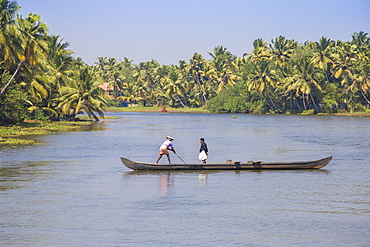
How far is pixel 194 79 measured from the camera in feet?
522

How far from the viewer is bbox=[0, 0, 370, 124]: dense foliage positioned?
2207 inches

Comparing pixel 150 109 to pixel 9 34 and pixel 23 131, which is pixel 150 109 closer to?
pixel 23 131

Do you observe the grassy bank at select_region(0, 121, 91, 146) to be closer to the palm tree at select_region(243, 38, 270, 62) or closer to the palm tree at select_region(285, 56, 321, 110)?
the palm tree at select_region(285, 56, 321, 110)

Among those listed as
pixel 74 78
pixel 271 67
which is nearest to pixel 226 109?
pixel 271 67

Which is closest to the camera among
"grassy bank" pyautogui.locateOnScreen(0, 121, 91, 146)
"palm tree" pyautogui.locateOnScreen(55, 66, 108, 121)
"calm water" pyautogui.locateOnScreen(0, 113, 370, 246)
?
"calm water" pyautogui.locateOnScreen(0, 113, 370, 246)

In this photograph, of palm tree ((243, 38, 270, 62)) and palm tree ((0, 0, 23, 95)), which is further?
palm tree ((243, 38, 270, 62))

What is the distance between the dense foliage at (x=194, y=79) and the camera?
2207 inches

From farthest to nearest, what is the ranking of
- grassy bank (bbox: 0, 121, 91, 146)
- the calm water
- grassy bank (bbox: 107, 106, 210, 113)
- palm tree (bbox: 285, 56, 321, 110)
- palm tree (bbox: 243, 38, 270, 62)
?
grassy bank (bbox: 107, 106, 210, 113), palm tree (bbox: 243, 38, 270, 62), palm tree (bbox: 285, 56, 321, 110), grassy bank (bbox: 0, 121, 91, 146), the calm water

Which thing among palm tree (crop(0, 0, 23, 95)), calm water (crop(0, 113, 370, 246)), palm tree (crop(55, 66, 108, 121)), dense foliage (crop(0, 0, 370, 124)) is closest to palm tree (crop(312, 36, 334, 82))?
dense foliage (crop(0, 0, 370, 124))

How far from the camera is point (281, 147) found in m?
46.0

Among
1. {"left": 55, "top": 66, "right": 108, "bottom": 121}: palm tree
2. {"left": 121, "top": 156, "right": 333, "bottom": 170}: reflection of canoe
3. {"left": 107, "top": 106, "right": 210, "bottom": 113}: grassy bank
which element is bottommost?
{"left": 121, "top": 156, "right": 333, "bottom": 170}: reflection of canoe

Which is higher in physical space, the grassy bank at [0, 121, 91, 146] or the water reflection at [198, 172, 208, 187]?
the grassy bank at [0, 121, 91, 146]

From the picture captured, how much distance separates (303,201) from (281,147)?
24.9 metres

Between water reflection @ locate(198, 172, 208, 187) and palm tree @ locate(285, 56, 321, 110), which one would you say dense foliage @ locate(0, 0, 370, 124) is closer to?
palm tree @ locate(285, 56, 321, 110)
